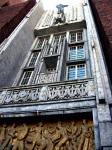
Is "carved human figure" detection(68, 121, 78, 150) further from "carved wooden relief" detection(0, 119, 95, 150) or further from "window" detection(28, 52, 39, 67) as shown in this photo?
"window" detection(28, 52, 39, 67)

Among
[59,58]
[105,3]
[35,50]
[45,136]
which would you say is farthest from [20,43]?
[45,136]

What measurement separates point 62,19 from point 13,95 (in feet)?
29.3

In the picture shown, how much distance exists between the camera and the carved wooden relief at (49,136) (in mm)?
5070

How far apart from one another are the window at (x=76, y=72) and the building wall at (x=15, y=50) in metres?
2.60

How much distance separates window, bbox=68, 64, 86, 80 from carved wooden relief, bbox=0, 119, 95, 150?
3.46 m

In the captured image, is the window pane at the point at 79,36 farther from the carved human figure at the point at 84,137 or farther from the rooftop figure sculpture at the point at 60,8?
the carved human figure at the point at 84,137

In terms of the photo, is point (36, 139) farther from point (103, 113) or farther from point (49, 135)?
point (103, 113)

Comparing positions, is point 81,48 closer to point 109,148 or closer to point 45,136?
point 45,136

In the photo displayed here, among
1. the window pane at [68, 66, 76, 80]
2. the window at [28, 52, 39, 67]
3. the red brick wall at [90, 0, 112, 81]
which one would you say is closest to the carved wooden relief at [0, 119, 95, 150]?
the red brick wall at [90, 0, 112, 81]

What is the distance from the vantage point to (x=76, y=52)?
1088 centimetres

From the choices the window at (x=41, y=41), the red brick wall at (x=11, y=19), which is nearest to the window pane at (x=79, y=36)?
the window at (x=41, y=41)

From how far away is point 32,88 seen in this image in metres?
6.65

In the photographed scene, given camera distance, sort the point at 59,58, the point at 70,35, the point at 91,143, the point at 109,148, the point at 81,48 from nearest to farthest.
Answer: the point at 109,148
the point at 91,143
the point at 59,58
the point at 81,48
the point at 70,35

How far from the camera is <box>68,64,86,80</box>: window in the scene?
348 inches
